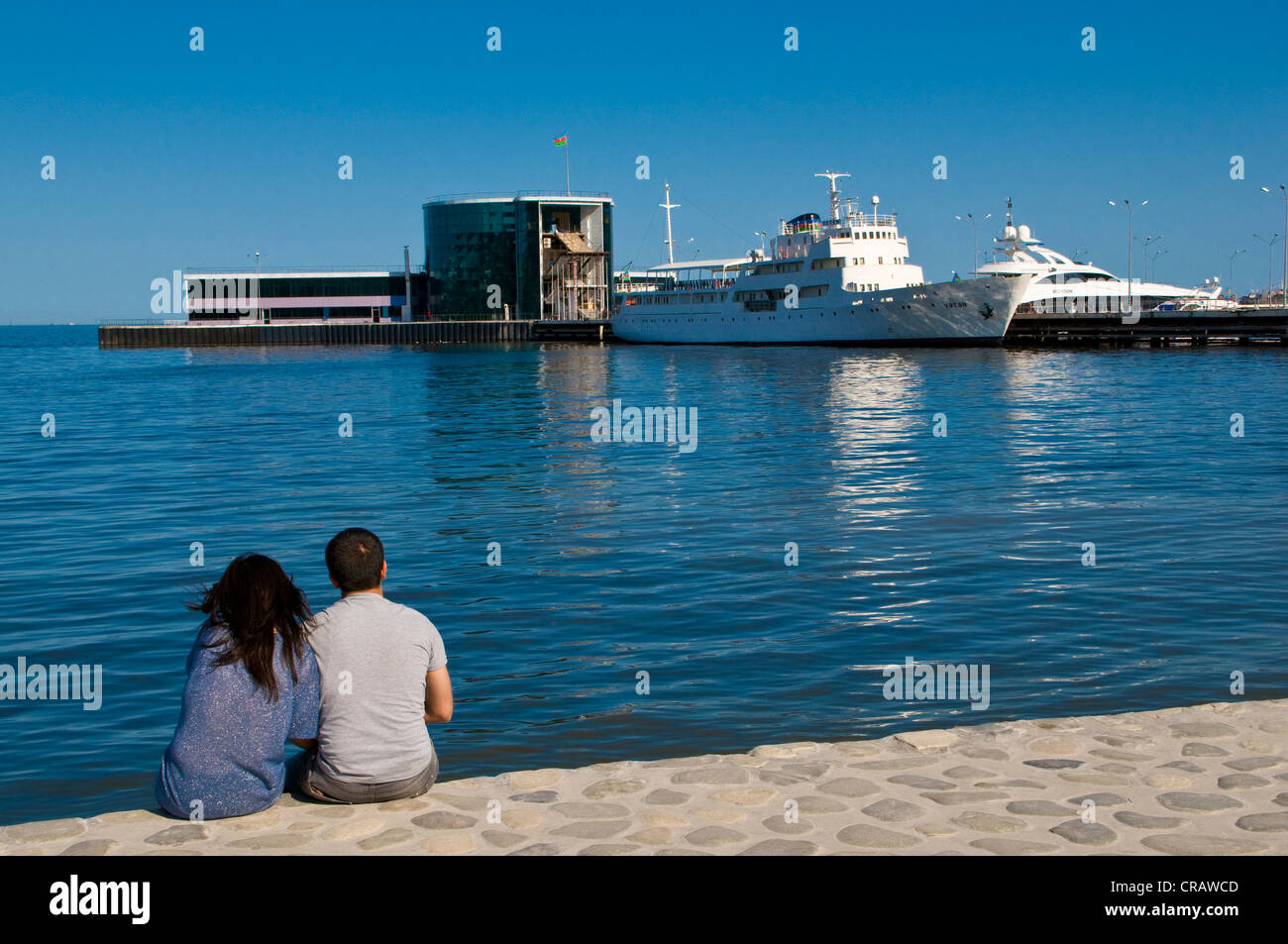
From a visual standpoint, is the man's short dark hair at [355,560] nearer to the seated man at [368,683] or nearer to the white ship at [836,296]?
the seated man at [368,683]

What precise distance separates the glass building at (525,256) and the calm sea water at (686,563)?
279ft

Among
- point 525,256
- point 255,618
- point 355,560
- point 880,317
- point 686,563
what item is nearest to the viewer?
point 255,618

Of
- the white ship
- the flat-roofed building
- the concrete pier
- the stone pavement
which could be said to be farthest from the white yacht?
the stone pavement

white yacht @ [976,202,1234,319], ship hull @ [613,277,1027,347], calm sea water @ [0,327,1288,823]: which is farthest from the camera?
white yacht @ [976,202,1234,319]

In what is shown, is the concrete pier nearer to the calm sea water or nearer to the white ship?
the white ship

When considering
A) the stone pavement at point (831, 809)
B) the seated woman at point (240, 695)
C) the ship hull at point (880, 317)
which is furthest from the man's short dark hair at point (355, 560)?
the ship hull at point (880, 317)

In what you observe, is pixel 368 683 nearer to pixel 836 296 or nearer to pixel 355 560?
pixel 355 560

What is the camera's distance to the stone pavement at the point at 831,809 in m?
5.64

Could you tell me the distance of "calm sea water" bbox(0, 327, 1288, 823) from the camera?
30.1 ft

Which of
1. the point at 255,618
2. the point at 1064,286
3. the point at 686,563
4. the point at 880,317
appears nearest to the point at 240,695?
the point at 255,618

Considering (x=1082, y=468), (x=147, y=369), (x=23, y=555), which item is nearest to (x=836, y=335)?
(x=147, y=369)

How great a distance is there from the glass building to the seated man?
116 metres

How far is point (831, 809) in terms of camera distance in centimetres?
608

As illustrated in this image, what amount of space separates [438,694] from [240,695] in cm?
96
